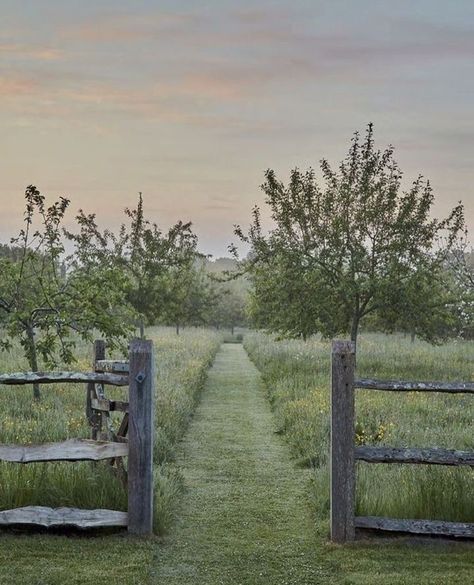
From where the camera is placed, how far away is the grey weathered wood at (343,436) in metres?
6.83

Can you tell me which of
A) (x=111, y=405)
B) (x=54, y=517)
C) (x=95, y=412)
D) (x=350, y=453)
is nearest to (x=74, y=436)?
(x=95, y=412)

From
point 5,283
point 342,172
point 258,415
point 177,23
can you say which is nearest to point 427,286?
point 342,172

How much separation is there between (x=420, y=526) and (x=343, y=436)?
3.43ft

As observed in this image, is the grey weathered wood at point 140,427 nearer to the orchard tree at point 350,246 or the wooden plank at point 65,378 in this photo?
the wooden plank at point 65,378

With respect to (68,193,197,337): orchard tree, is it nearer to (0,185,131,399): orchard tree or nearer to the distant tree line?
the distant tree line

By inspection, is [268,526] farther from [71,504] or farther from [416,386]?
[416,386]

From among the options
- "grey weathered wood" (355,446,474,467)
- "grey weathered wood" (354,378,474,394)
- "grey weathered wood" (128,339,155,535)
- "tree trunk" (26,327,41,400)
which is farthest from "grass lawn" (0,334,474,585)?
"tree trunk" (26,327,41,400)

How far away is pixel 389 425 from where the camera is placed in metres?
11.4

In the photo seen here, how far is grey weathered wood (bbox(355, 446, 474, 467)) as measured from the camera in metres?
6.69

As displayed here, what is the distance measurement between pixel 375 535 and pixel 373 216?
1531cm

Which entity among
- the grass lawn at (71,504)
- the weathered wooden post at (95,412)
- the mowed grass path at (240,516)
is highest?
the weathered wooden post at (95,412)

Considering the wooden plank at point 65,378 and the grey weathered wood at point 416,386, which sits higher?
the wooden plank at point 65,378

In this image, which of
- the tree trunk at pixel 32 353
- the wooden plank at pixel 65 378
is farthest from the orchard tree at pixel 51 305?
the wooden plank at pixel 65 378

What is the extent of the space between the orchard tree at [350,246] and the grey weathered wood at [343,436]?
14.0 meters
